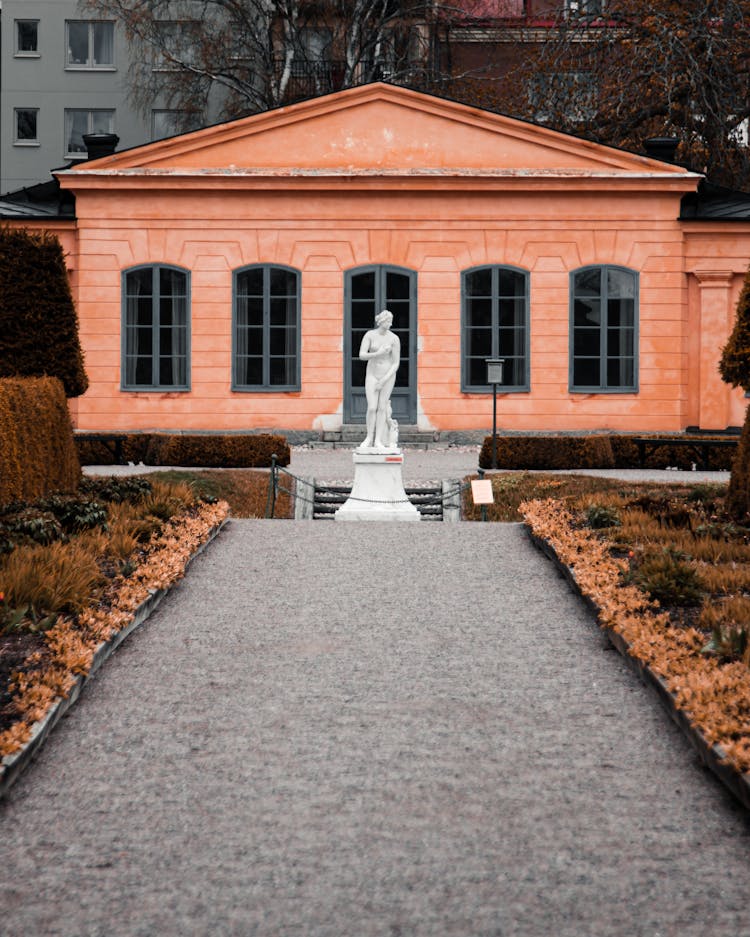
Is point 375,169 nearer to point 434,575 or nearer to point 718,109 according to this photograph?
point 718,109

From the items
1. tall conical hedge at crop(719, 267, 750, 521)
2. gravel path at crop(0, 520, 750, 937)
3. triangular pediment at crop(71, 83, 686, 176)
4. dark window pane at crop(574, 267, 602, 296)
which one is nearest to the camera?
gravel path at crop(0, 520, 750, 937)

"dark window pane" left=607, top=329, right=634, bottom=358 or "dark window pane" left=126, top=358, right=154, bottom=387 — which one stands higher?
"dark window pane" left=607, top=329, right=634, bottom=358

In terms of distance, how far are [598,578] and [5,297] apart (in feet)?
27.4

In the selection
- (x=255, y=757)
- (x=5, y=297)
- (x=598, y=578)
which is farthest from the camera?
(x=5, y=297)

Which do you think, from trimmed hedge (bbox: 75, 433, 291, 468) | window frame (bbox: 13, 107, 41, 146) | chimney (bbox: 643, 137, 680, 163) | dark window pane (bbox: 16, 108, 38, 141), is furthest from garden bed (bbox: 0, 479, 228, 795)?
dark window pane (bbox: 16, 108, 38, 141)

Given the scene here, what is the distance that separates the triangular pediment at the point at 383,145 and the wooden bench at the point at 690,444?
266 inches

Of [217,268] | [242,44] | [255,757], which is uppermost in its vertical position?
[242,44]

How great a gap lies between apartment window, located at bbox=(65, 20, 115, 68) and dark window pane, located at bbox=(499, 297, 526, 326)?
24080 millimetres

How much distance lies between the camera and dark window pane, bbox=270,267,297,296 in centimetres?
2642

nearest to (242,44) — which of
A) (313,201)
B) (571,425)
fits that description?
(313,201)

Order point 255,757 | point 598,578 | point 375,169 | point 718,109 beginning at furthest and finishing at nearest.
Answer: point 718,109 → point 375,169 → point 598,578 → point 255,757

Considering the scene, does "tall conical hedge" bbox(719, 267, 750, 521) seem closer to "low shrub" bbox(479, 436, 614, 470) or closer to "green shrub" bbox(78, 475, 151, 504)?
"green shrub" bbox(78, 475, 151, 504)

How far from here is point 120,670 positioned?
7.45 metres

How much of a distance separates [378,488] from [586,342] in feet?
36.6
